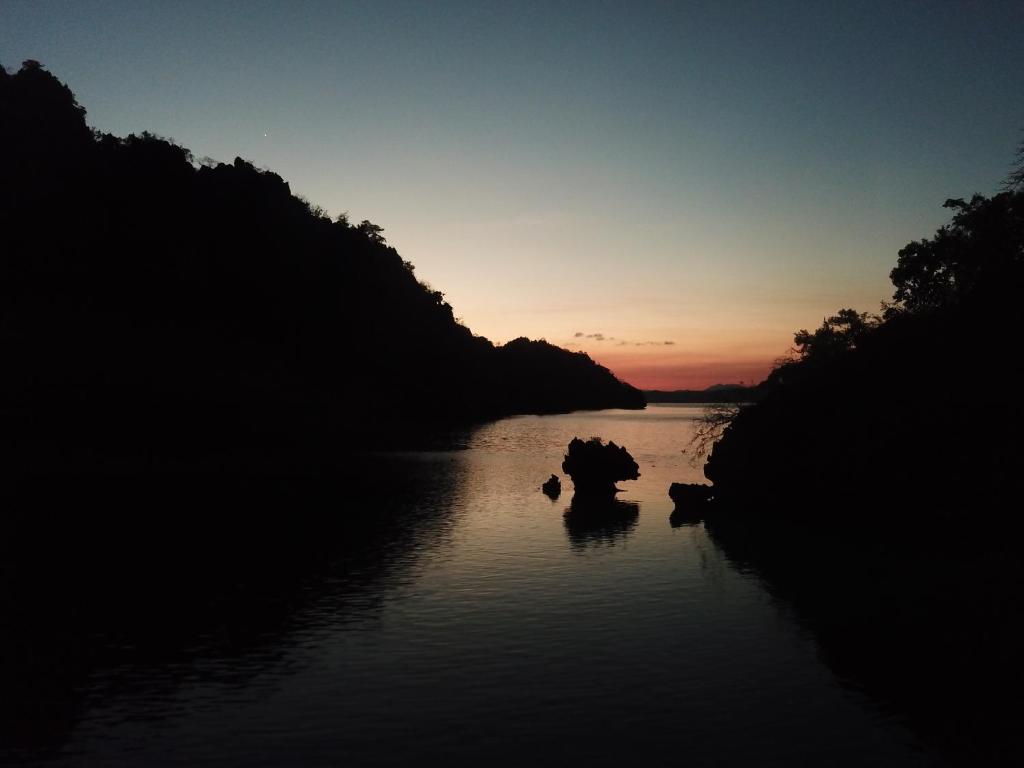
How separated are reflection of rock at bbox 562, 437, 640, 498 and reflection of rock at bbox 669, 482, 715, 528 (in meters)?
11.2

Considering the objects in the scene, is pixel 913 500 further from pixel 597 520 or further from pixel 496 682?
pixel 496 682

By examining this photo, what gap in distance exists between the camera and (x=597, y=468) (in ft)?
240

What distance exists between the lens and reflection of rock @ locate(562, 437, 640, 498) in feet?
238

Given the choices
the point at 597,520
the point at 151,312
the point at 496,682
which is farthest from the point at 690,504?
Result: the point at 151,312

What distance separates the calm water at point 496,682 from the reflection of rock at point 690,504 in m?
16.6

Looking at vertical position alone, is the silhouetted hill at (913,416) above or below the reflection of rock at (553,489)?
above

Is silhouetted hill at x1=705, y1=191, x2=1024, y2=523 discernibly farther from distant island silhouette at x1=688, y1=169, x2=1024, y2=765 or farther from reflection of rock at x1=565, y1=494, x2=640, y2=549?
reflection of rock at x1=565, y1=494, x2=640, y2=549

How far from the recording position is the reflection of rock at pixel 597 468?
72.7m

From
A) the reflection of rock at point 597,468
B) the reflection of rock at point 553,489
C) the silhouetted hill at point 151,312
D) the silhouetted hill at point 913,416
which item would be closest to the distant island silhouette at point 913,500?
the silhouetted hill at point 913,416

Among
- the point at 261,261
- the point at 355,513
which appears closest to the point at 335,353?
the point at 261,261

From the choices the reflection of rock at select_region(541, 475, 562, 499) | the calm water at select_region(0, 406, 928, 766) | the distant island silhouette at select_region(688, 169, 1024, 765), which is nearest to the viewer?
the calm water at select_region(0, 406, 928, 766)

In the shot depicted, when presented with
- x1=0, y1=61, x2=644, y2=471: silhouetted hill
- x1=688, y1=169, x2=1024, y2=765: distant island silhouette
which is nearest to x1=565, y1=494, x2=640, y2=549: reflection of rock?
x1=688, y1=169, x2=1024, y2=765: distant island silhouette

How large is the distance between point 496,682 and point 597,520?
34.6 meters

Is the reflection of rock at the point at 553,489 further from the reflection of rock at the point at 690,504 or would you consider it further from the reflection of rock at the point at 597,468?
the reflection of rock at the point at 690,504
